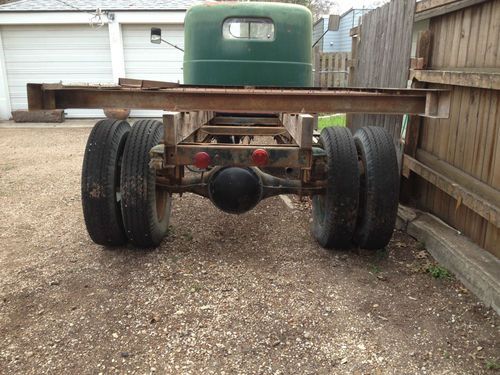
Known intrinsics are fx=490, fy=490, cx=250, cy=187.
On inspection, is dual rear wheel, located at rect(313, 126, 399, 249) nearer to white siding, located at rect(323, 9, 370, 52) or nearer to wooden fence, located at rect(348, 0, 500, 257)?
wooden fence, located at rect(348, 0, 500, 257)

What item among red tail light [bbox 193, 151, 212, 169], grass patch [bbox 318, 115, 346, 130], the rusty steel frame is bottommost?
grass patch [bbox 318, 115, 346, 130]

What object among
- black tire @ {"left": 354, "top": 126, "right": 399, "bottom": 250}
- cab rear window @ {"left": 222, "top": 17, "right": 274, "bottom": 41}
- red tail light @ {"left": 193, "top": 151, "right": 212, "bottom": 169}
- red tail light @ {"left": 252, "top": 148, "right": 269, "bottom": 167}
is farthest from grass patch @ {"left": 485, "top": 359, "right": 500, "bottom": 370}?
cab rear window @ {"left": 222, "top": 17, "right": 274, "bottom": 41}

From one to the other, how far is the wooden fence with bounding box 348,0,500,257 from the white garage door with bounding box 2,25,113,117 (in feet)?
35.7

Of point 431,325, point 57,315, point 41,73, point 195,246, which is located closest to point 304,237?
point 195,246

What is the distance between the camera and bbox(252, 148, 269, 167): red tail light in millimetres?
3445

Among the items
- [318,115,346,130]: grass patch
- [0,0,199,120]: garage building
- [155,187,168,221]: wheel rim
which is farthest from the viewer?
[0,0,199,120]: garage building

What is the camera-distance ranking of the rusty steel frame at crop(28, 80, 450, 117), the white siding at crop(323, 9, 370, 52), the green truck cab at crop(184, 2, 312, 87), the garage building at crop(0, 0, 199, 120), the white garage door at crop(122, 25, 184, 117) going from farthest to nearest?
the white siding at crop(323, 9, 370, 52) → the white garage door at crop(122, 25, 184, 117) → the garage building at crop(0, 0, 199, 120) → the green truck cab at crop(184, 2, 312, 87) → the rusty steel frame at crop(28, 80, 450, 117)

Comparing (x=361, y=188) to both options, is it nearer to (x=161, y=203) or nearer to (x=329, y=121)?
(x=161, y=203)

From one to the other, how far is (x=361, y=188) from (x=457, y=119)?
46.0 inches

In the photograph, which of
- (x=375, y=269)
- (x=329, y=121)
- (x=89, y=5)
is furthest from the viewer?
(x=89, y=5)

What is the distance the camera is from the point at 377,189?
389 cm

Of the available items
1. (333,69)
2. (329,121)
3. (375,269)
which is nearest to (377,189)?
(375,269)

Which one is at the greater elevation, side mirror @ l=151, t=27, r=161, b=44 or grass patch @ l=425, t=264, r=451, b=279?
side mirror @ l=151, t=27, r=161, b=44

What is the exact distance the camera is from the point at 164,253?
4223mm
